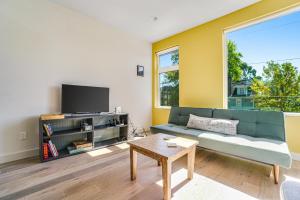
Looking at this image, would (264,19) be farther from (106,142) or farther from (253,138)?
(106,142)

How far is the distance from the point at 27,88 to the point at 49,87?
12.2 inches

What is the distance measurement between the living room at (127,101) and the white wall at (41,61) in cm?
2

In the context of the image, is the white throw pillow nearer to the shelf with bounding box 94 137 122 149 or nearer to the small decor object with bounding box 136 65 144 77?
the shelf with bounding box 94 137 122 149

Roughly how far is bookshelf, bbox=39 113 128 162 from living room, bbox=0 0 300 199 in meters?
0.02

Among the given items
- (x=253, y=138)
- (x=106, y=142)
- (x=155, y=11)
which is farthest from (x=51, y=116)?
(x=253, y=138)

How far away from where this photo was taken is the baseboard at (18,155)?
7.51ft

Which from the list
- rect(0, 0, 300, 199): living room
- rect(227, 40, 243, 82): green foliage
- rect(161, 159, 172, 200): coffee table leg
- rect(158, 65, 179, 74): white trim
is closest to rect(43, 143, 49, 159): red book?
rect(0, 0, 300, 199): living room

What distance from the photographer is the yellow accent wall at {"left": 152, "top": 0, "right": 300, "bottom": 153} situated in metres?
2.46

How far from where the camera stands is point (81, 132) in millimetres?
2701

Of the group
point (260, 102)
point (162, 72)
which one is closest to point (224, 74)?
point (260, 102)

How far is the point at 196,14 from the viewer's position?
119 inches

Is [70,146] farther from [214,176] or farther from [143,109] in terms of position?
[214,176]

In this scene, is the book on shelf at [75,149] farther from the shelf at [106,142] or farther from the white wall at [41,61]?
the white wall at [41,61]

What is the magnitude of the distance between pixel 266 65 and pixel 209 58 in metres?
1.03
